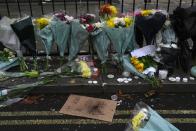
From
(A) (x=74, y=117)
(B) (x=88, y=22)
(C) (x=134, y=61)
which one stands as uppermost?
(B) (x=88, y=22)

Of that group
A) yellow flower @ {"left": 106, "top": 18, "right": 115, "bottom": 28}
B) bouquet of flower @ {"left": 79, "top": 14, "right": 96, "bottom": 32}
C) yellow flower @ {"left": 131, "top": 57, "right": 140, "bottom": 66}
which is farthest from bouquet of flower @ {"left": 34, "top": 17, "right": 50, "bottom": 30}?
yellow flower @ {"left": 131, "top": 57, "right": 140, "bottom": 66}

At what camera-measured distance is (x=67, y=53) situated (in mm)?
4965

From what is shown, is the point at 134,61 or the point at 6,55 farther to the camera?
the point at 6,55

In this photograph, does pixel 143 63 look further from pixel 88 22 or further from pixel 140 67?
pixel 88 22

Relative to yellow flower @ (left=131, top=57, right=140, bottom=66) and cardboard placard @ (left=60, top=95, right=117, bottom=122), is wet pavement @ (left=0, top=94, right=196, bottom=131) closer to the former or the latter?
cardboard placard @ (left=60, top=95, right=117, bottom=122)

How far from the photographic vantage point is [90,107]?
408 cm

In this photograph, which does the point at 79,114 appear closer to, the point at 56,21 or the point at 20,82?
the point at 20,82

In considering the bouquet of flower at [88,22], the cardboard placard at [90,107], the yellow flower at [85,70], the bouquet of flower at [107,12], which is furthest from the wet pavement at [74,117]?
the bouquet of flower at [107,12]

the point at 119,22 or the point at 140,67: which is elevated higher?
the point at 119,22

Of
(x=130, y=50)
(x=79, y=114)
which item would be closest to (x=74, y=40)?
(x=130, y=50)

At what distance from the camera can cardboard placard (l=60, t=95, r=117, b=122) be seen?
3934 mm

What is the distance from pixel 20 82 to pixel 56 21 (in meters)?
0.94

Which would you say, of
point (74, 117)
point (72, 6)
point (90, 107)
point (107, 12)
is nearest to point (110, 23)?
point (107, 12)

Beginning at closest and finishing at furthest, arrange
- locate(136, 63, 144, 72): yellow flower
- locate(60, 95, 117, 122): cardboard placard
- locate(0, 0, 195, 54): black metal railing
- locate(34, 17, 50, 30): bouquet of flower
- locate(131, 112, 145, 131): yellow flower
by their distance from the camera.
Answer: locate(131, 112, 145, 131): yellow flower, locate(60, 95, 117, 122): cardboard placard, locate(136, 63, 144, 72): yellow flower, locate(34, 17, 50, 30): bouquet of flower, locate(0, 0, 195, 54): black metal railing
